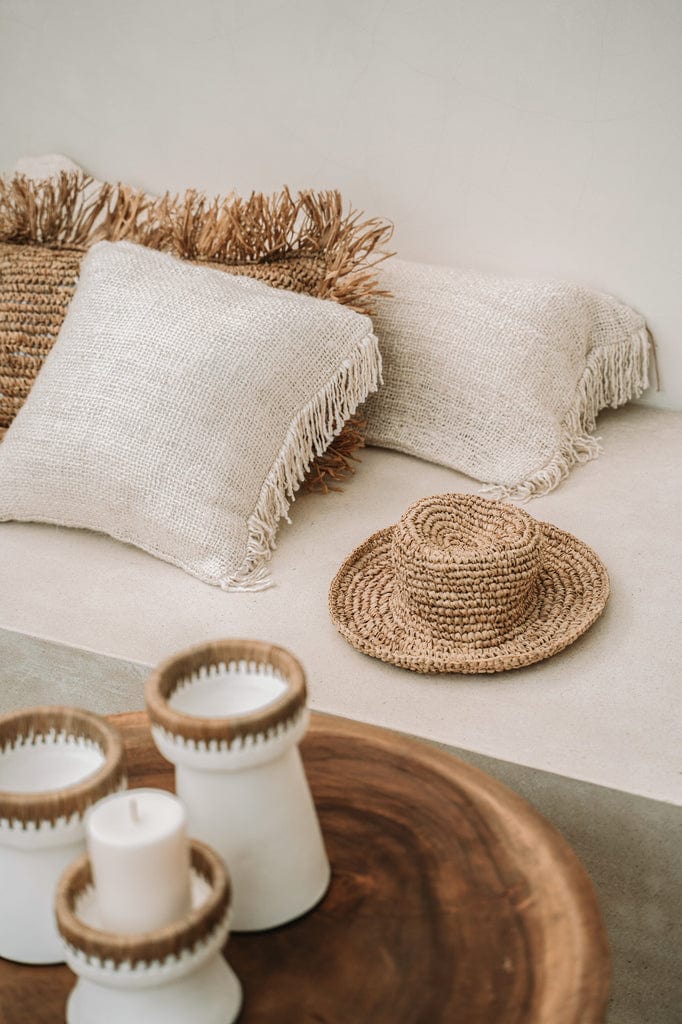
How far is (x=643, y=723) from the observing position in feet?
3.52

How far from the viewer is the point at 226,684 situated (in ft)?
2.21

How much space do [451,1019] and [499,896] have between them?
3.9 inches

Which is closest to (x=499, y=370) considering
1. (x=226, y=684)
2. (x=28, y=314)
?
(x=28, y=314)

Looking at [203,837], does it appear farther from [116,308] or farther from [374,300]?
[374,300]

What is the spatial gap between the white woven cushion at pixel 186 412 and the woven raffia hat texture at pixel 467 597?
194 mm

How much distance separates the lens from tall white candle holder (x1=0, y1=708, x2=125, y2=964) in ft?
2.01

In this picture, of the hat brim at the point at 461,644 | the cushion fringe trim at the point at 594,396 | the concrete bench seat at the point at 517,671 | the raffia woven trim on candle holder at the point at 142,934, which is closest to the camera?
the raffia woven trim on candle holder at the point at 142,934

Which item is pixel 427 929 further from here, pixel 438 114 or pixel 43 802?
pixel 438 114

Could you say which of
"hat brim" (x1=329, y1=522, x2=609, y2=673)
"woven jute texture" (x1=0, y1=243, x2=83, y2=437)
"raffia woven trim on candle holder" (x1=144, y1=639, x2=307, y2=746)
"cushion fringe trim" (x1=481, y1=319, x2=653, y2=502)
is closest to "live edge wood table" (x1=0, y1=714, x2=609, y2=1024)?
"raffia woven trim on candle holder" (x1=144, y1=639, x2=307, y2=746)

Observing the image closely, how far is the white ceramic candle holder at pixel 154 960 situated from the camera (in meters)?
0.54

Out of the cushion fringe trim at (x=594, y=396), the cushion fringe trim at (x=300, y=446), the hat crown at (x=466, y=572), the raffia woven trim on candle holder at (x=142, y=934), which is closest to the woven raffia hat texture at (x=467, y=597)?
the hat crown at (x=466, y=572)

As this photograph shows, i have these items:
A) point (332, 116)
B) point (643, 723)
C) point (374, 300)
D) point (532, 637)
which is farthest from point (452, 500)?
point (332, 116)

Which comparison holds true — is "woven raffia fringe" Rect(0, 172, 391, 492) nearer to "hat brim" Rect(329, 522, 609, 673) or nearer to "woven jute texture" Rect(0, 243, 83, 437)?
"woven jute texture" Rect(0, 243, 83, 437)

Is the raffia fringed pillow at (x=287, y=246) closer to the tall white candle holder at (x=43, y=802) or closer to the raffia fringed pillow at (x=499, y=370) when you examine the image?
the raffia fringed pillow at (x=499, y=370)
